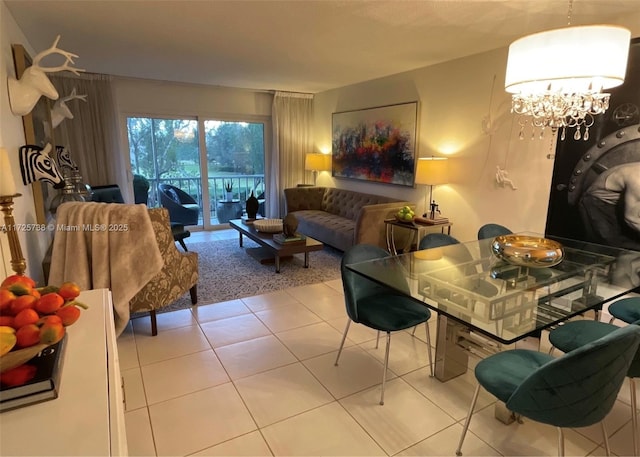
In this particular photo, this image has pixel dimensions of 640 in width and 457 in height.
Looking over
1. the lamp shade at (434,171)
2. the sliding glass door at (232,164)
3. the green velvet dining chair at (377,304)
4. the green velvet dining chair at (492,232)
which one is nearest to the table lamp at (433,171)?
the lamp shade at (434,171)

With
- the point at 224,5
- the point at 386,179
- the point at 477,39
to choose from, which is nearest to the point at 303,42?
the point at 224,5

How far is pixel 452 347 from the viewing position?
7.32 feet

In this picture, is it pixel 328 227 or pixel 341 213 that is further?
pixel 341 213

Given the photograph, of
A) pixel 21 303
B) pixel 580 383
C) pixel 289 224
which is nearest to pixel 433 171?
pixel 289 224

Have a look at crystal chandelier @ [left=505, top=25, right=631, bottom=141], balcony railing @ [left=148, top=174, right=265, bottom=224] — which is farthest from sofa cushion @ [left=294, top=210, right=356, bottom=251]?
crystal chandelier @ [left=505, top=25, right=631, bottom=141]

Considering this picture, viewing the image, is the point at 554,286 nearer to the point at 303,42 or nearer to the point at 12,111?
the point at 303,42

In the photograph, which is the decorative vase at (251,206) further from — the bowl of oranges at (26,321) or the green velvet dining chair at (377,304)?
the bowl of oranges at (26,321)

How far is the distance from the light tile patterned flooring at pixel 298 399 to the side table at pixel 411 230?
4.61 ft

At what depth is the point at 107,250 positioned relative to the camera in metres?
2.48

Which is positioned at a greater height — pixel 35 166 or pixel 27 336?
pixel 35 166

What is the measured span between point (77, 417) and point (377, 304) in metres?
1.70

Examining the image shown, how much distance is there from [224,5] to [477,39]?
2192mm

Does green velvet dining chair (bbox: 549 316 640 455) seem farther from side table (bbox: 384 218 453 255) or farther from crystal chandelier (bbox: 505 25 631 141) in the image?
side table (bbox: 384 218 453 255)

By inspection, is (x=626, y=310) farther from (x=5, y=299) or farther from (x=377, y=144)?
(x=377, y=144)
